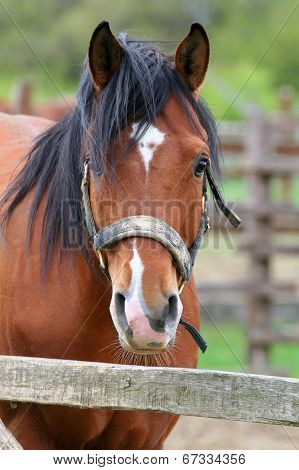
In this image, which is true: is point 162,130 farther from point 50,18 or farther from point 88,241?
point 50,18

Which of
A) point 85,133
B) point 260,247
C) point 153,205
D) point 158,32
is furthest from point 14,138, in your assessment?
point 158,32

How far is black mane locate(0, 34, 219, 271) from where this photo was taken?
3.20 m

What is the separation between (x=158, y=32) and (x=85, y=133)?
40759mm

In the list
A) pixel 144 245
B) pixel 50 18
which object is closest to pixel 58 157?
pixel 144 245

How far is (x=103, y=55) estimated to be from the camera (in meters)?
3.29

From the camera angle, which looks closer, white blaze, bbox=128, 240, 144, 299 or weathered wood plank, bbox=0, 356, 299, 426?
weathered wood plank, bbox=0, 356, 299, 426

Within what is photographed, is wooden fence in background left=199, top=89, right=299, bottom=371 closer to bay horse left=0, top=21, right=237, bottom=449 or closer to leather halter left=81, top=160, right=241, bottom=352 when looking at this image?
bay horse left=0, top=21, right=237, bottom=449

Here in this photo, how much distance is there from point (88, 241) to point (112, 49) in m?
0.75

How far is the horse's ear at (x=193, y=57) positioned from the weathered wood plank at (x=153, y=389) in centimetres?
124

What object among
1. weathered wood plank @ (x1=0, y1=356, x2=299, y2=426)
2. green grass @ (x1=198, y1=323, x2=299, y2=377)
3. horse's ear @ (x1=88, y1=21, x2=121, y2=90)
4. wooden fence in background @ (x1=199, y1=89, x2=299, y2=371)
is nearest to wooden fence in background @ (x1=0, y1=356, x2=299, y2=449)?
weathered wood plank @ (x1=0, y1=356, x2=299, y2=426)

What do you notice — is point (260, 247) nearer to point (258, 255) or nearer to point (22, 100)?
point (258, 255)

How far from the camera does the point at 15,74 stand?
40.0 m

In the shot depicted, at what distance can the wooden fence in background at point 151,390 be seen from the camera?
2639mm

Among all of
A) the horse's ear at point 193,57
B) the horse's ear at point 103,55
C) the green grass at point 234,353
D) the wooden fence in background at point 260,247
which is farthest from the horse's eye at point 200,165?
the wooden fence in background at point 260,247
